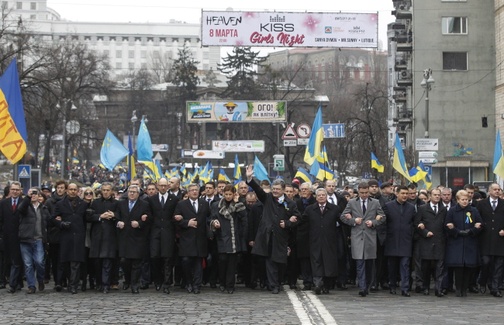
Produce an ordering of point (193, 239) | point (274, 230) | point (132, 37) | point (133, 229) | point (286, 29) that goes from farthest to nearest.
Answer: point (132, 37), point (286, 29), point (133, 229), point (193, 239), point (274, 230)

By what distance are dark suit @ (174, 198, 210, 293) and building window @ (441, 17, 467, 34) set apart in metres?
43.8

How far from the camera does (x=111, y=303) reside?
15.9 metres

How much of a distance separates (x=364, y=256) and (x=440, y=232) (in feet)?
4.38

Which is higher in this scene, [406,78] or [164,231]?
[406,78]

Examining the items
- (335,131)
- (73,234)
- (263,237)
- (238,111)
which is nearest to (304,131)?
(335,131)

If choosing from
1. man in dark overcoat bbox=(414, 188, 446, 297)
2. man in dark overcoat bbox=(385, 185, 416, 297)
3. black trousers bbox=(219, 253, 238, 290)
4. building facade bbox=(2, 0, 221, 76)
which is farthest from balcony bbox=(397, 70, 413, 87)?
building facade bbox=(2, 0, 221, 76)

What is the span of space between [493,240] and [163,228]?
18.2ft

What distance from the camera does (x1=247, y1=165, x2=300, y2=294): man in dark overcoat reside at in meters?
17.7

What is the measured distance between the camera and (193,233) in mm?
17938

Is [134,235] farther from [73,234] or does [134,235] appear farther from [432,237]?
[432,237]

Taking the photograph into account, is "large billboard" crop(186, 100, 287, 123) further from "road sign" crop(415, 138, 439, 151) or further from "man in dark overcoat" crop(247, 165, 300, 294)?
"man in dark overcoat" crop(247, 165, 300, 294)

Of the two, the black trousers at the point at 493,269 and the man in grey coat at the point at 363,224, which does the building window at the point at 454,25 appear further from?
the man in grey coat at the point at 363,224

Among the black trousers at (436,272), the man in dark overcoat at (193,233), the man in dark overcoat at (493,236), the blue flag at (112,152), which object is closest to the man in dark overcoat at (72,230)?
the man in dark overcoat at (193,233)

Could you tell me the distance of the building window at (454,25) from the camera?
59219mm
